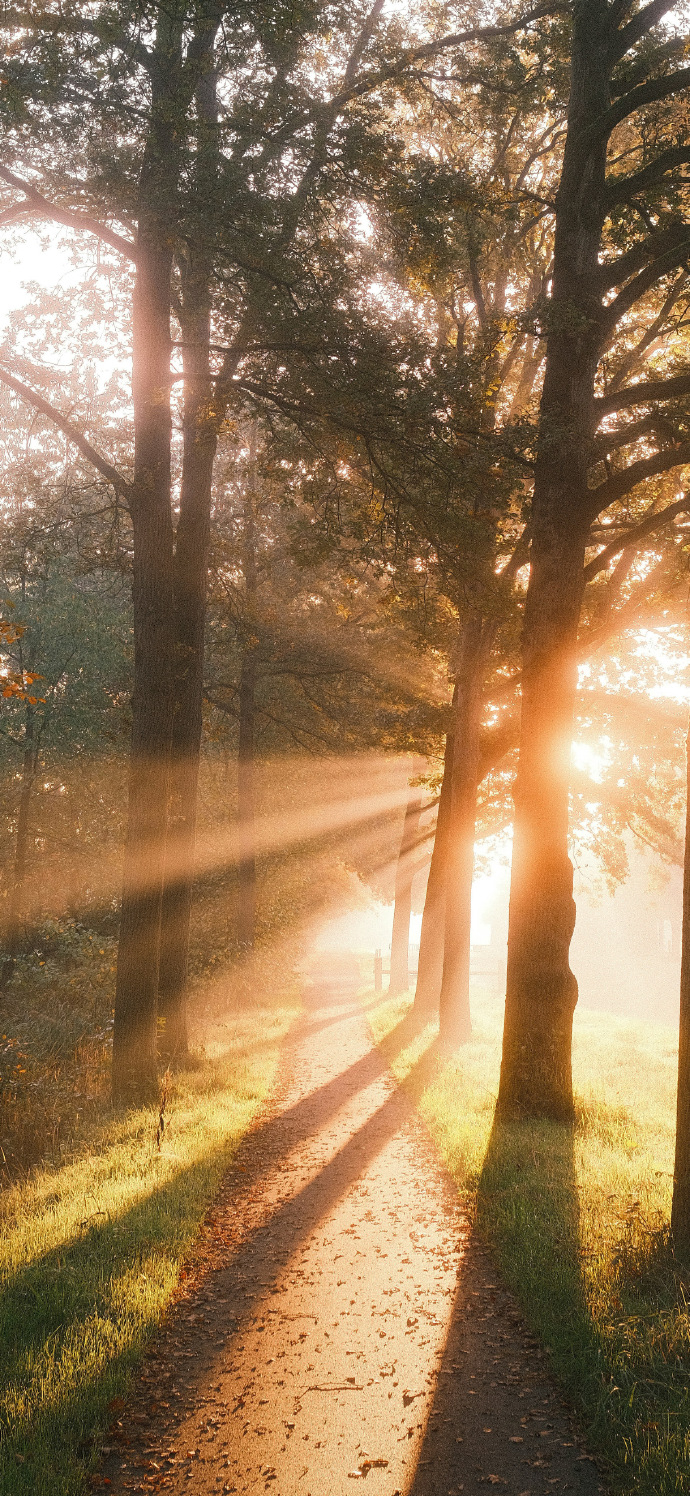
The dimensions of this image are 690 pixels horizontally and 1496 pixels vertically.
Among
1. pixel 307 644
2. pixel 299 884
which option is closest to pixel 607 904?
pixel 299 884

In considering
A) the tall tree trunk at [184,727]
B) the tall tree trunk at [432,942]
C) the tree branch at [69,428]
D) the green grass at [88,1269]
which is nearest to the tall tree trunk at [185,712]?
the tall tree trunk at [184,727]

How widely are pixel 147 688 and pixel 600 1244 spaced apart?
7930mm

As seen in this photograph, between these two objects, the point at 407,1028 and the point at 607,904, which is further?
the point at 607,904

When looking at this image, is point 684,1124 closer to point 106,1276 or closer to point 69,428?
point 106,1276

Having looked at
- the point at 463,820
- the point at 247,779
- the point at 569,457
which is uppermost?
the point at 569,457

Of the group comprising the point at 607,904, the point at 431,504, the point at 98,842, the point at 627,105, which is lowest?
the point at 607,904

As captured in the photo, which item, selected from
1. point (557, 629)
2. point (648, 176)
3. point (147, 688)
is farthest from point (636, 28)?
point (147, 688)

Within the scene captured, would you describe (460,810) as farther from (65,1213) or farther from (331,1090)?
(65,1213)

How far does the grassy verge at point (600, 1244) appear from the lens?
373 cm

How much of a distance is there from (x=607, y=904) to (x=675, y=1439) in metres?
74.8

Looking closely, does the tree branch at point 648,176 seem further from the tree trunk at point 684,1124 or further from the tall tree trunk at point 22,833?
the tall tree trunk at point 22,833

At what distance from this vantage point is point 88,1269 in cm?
539

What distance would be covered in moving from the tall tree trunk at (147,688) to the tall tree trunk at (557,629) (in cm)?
433

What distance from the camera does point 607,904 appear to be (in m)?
74.8
